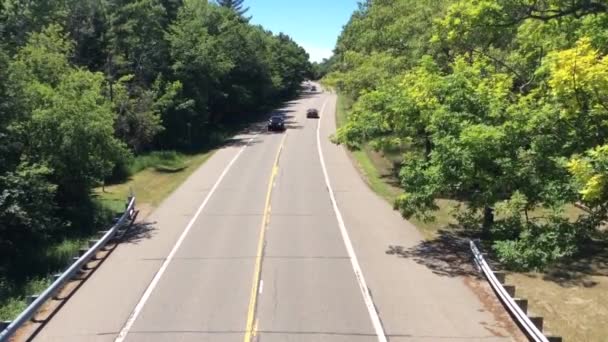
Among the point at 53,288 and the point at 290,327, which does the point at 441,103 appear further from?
the point at 53,288

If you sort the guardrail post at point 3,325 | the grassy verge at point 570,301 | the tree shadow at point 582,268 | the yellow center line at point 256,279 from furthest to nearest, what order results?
the tree shadow at point 582,268
the grassy verge at point 570,301
the yellow center line at point 256,279
the guardrail post at point 3,325

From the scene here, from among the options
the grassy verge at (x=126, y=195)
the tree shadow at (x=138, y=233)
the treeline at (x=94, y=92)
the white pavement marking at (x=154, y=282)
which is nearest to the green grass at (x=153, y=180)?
the grassy verge at (x=126, y=195)

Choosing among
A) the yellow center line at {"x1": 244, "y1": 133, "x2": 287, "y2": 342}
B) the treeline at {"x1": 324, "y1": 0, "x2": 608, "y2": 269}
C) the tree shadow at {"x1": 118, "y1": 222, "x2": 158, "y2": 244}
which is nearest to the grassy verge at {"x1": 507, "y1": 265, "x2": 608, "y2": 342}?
the treeline at {"x1": 324, "y1": 0, "x2": 608, "y2": 269}

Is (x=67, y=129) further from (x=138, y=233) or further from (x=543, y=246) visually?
(x=543, y=246)

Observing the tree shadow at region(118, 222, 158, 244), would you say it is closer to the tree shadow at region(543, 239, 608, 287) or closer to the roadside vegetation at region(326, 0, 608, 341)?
the roadside vegetation at region(326, 0, 608, 341)

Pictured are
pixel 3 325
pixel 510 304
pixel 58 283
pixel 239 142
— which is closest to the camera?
pixel 3 325

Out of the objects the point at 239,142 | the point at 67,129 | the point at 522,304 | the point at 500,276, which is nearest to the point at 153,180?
the point at 67,129

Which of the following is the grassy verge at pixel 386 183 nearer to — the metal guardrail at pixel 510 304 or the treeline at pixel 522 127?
the treeline at pixel 522 127
